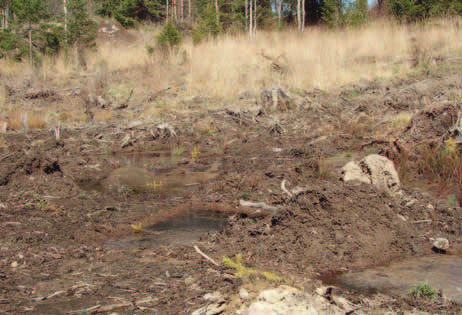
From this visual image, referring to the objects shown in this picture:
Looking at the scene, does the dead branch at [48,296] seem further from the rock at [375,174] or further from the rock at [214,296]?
the rock at [375,174]

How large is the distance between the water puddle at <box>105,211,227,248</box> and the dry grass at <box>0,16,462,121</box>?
792 centimetres

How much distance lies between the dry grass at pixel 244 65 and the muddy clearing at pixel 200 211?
11.2 ft

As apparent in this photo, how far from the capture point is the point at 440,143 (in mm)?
7953

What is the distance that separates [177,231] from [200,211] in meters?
0.97

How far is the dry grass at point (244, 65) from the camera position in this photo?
620 inches

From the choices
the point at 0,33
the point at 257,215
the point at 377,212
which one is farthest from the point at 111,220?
the point at 0,33

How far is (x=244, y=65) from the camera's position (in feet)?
56.0

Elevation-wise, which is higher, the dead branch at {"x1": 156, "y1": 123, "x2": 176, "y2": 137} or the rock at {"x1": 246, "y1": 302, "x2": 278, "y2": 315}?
the dead branch at {"x1": 156, "y1": 123, "x2": 176, "y2": 137}

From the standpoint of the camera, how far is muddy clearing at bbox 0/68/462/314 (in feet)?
12.9

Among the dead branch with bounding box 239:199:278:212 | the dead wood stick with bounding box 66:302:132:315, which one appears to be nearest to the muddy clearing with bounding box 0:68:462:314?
the dead wood stick with bounding box 66:302:132:315

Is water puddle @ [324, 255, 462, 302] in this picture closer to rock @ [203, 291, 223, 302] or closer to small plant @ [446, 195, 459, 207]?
rock @ [203, 291, 223, 302]

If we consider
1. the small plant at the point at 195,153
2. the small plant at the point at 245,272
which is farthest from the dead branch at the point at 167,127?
the small plant at the point at 245,272

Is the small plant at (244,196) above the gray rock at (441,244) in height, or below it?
above

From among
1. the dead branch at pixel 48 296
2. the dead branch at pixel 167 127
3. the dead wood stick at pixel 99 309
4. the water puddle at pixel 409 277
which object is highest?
the dead branch at pixel 167 127
